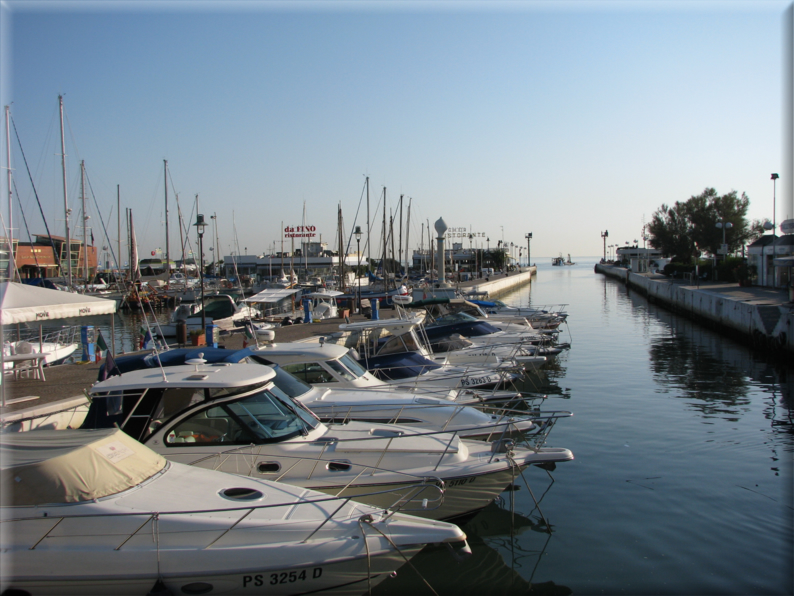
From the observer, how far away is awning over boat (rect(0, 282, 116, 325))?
38.6ft

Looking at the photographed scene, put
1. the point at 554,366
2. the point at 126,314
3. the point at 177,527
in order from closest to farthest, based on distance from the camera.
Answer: the point at 177,527
the point at 554,366
the point at 126,314

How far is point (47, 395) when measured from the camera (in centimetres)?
1232

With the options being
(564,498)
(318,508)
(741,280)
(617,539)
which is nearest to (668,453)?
(564,498)

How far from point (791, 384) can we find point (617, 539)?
1451cm

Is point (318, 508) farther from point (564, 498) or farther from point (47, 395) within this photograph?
point (47, 395)

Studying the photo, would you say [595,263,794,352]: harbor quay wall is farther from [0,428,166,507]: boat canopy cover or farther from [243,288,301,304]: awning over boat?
[243,288,301,304]: awning over boat

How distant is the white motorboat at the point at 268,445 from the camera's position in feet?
26.0

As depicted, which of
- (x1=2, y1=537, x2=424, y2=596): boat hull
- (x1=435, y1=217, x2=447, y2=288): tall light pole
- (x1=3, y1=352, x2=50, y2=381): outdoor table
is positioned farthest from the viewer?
(x1=435, y1=217, x2=447, y2=288): tall light pole

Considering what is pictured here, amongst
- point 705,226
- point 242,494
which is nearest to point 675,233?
point 705,226

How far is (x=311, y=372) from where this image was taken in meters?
12.4

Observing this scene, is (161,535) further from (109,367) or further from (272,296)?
(272,296)

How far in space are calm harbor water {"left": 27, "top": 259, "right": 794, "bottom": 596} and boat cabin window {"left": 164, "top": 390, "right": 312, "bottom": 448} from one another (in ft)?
8.30

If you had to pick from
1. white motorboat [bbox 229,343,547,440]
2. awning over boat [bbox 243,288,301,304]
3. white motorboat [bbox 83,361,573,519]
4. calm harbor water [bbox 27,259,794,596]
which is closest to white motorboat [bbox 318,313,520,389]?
calm harbor water [bbox 27,259,794,596]

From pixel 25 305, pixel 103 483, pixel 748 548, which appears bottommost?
pixel 748 548
